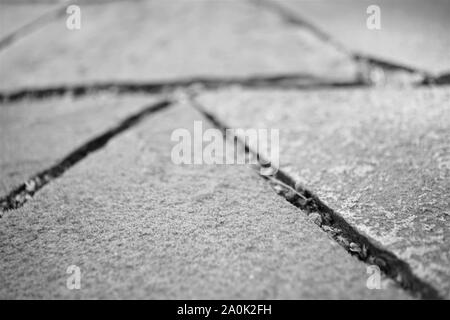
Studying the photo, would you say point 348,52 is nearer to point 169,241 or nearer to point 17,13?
point 169,241

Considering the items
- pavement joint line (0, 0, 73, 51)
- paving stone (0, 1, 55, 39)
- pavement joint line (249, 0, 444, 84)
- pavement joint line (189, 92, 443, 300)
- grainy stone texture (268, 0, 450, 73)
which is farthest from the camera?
paving stone (0, 1, 55, 39)

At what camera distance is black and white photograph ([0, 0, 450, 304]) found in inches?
19.1

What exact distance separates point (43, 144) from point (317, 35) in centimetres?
107

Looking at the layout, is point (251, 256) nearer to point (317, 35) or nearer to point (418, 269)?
point (418, 269)

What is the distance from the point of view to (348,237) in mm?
541

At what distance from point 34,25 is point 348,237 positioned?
69.9 inches

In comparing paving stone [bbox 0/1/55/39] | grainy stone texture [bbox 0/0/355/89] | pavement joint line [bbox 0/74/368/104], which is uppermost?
paving stone [bbox 0/1/55/39]

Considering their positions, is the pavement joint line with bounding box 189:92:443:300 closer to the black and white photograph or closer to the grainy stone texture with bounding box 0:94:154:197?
the black and white photograph

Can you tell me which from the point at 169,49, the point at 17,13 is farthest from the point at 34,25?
the point at 169,49

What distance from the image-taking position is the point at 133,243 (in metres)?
0.55

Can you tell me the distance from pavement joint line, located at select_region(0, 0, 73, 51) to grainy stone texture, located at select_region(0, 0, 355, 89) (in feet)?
0.17

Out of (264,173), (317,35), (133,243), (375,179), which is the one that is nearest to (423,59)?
(317,35)

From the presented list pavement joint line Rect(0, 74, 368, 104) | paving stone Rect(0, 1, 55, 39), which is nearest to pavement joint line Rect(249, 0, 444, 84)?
pavement joint line Rect(0, 74, 368, 104)

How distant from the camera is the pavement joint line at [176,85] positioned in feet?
3.38
